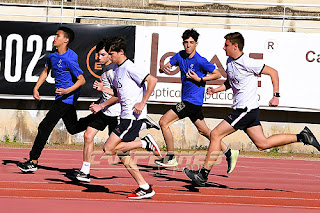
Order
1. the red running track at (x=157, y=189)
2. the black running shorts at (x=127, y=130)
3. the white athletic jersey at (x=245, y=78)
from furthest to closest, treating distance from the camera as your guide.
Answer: the white athletic jersey at (x=245, y=78) → the black running shorts at (x=127, y=130) → the red running track at (x=157, y=189)

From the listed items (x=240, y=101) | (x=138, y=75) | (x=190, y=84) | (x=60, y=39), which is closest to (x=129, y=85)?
(x=138, y=75)

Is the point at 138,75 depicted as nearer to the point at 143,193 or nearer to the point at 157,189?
the point at 143,193

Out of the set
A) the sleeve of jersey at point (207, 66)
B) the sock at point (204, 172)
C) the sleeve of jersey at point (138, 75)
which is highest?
the sleeve of jersey at point (207, 66)

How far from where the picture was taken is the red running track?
26.0ft

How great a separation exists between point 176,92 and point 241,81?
251 inches

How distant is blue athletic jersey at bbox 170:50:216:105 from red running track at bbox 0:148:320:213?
1314 mm

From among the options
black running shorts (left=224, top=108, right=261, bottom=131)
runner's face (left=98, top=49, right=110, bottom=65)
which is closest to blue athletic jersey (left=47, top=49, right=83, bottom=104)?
runner's face (left=98, top=49, right=110, bottom=65)

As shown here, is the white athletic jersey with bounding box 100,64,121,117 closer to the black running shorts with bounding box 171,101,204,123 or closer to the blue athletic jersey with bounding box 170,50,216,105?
the black running shorts with bounding box 171,101,204,123

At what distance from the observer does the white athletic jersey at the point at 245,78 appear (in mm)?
9156

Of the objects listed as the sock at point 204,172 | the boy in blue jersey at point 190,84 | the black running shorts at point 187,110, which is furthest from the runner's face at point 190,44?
the sock at point 204,172

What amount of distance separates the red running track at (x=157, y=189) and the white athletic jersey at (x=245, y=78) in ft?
4.21

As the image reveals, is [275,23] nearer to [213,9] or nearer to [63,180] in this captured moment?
[213,9]

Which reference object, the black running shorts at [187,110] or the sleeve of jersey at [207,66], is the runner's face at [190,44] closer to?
the sleeve of jersey at [207,66]

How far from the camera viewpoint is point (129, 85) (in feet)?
27.5
